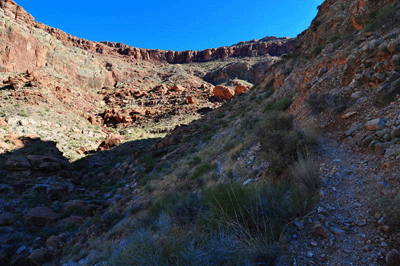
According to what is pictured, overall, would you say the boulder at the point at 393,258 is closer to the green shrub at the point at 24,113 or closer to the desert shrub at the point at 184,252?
the desert shrub at the point at 184,252

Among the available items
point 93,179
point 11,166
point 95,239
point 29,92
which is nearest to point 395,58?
point 95,239

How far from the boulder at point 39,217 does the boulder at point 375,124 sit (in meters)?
11.0

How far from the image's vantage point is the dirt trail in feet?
6.56

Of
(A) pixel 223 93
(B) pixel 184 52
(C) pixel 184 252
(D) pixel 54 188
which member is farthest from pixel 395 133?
(B) pixel 184 52

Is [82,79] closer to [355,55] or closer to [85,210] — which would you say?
[85,210]

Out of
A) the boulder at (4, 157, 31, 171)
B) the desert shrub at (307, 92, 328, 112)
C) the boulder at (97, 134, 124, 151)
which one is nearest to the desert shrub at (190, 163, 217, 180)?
the desert shrub at (307, 92, 328, 112)

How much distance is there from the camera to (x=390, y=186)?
7.95 ft

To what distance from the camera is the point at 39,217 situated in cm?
870

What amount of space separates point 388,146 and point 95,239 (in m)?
7.25

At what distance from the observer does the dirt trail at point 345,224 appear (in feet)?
6.56

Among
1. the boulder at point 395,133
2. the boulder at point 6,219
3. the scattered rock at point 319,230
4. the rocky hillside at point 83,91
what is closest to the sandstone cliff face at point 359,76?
the boulder at point 395,133

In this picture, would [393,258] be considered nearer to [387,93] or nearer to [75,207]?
[387,93]

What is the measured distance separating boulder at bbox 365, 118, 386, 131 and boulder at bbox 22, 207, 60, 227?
36.1 ft

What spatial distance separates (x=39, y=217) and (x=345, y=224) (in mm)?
10724
